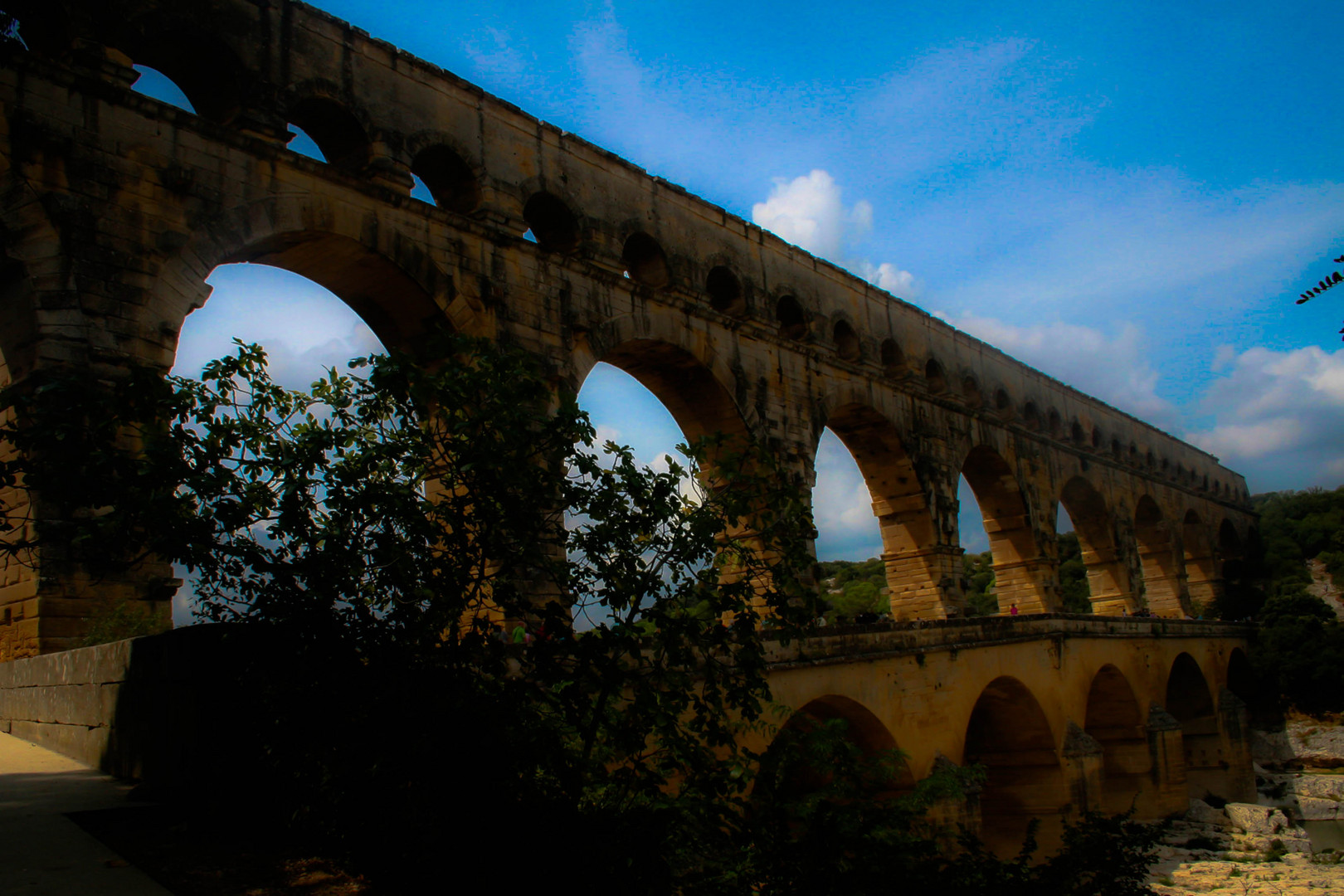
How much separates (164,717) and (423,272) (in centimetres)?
646

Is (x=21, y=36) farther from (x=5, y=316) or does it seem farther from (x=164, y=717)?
(x=164, y=717)

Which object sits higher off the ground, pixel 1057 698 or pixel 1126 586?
pixel 1126 586

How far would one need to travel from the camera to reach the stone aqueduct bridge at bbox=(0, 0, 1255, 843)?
8289 millimetres

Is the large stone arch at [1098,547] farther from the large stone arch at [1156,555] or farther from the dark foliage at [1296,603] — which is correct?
the dark foliage at [1296,603]

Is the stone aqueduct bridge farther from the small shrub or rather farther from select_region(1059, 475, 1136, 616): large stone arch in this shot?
select_region(1059, 475, 1136, 616): large stone arch

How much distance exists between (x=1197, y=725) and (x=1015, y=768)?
10.7m

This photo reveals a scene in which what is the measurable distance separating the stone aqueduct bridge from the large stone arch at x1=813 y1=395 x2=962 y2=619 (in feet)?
0.15

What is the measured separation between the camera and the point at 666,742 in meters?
4.86

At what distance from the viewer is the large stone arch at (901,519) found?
17.9m

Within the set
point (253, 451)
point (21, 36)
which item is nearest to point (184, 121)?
point (21, 36)

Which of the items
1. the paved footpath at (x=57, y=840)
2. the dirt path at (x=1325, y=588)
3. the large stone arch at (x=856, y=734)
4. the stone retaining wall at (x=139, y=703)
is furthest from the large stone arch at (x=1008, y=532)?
the dirt path at (x=1325, y=588)

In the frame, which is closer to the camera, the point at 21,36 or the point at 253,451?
the point at 253,451

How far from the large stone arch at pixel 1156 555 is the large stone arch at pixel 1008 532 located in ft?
31.8

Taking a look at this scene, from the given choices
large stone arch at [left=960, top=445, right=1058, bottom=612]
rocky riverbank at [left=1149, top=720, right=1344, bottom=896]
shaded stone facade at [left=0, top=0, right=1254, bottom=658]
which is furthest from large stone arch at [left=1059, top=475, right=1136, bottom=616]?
rocky riverbank at [left=1149, top=720, right=1344, bottom=896]
